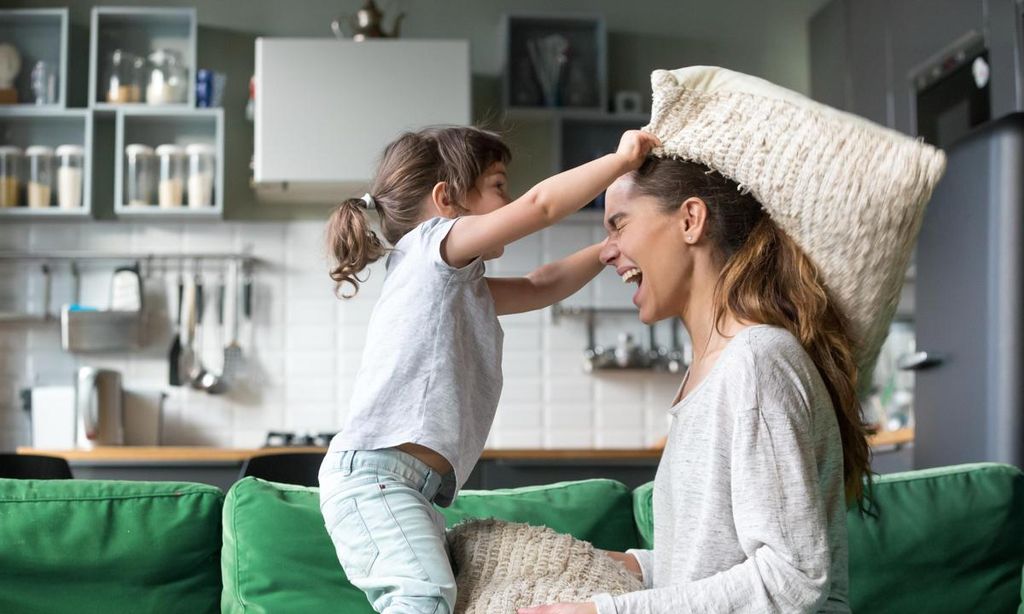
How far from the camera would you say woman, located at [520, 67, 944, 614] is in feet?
4.17

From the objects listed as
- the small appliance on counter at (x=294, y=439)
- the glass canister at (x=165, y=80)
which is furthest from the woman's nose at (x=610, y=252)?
the glass canister at (x=165, y=80)

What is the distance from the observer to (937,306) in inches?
122

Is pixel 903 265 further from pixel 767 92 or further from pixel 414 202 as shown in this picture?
pixel 414 202

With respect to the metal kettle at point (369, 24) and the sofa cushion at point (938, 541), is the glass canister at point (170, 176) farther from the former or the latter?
the sofa cushion at point (938, 541)

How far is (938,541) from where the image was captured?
6.21ft

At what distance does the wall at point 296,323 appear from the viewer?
4875 mm

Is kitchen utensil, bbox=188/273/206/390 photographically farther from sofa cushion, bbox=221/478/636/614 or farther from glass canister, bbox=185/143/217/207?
sofa cushion, bbox=221/478/636/614

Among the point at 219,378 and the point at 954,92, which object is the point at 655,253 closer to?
the point at 954,92

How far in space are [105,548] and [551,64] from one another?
3639 mm

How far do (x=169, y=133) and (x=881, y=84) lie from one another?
2.78 m

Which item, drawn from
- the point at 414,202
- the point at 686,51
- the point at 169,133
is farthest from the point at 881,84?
the point at 414,202

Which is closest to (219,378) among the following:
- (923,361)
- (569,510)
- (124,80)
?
(124,80)

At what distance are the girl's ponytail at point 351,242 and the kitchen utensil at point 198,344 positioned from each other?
9.99ft

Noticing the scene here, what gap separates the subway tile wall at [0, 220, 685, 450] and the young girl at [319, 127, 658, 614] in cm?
292
